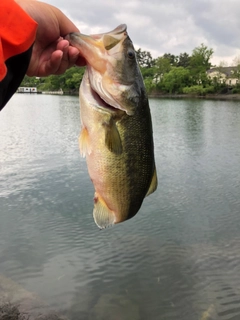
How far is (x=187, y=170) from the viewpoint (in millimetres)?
10938

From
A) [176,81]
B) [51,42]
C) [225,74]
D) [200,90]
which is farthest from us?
[225,74]

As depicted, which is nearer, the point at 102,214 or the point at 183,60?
the point at 102,214

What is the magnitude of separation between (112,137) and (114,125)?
66 millimetres

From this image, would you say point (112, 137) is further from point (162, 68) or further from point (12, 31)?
point (162, 68)

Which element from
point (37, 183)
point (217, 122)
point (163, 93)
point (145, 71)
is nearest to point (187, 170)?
point (37, 183)

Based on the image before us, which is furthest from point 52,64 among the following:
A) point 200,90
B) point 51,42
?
point 200,90

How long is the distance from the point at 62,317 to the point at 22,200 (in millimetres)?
4349

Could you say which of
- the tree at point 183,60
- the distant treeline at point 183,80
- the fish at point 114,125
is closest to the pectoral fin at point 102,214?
the fish at point 114,125

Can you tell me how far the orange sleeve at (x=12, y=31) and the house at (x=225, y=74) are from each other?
7954 centimetres

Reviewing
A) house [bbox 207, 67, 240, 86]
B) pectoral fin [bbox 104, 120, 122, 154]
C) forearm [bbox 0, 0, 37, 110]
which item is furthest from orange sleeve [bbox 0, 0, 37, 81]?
house [bbox 207, 67, 240, 86]

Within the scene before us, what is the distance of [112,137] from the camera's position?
178 cm

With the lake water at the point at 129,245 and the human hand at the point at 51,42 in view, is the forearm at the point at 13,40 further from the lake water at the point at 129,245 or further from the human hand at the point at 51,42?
the lake water at the point at 129,245

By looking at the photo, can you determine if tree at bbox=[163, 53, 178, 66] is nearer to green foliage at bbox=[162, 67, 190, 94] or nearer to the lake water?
green foliage at bbox=[162, 67, 190, 94]

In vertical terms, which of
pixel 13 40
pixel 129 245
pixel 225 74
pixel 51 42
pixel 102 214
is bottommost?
pixel 129 245
